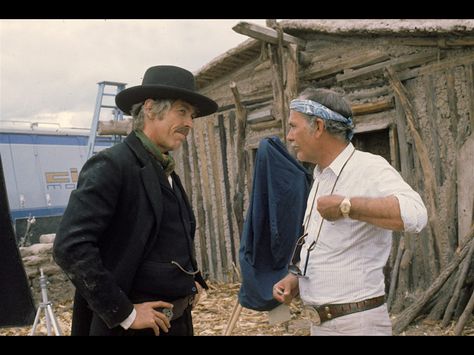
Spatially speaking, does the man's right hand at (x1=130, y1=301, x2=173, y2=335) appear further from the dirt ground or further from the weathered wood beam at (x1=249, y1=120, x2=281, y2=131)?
the weathered wood beam at (x1=249, y1=120, x2=281, y2=131)

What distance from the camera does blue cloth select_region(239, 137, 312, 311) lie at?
13.8 feet

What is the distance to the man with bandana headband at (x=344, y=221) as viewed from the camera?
Result: 2135 millimetres

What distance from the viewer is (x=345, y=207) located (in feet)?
7.04

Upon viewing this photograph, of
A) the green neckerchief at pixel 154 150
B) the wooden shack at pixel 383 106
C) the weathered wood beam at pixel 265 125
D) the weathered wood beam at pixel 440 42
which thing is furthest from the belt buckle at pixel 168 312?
the weathered wood beam at pixel 265 125

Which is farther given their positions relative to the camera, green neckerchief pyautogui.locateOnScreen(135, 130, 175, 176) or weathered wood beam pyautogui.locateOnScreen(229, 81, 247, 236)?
weathered wood beam pyautogui.locateOnScreen(229, 81, 247, 236)

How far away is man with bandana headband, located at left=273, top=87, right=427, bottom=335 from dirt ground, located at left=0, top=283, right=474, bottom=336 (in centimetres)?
366

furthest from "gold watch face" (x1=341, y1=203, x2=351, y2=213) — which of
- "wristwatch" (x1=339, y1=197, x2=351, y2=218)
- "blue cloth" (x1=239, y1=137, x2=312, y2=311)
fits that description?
"blue cloth" (x1=239, y1=137, x2=312, y2=311)

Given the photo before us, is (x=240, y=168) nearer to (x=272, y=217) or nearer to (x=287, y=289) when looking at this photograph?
(x=272, y=217)

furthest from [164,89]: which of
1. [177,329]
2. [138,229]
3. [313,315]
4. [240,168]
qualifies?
[240,168]

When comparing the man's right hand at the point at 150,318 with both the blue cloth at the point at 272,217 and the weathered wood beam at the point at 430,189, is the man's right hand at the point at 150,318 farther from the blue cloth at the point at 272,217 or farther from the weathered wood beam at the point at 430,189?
the weathered wood beam at the point at 430,189

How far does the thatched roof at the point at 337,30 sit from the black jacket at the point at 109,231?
452 cm

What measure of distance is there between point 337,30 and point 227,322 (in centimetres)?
401

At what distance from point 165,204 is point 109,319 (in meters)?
0.57

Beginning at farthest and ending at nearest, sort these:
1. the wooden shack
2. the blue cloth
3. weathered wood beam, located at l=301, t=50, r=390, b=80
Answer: weathered wood beam, located at l=301, t=50, r=390, b=80, the wooden shack, the blue cloth
